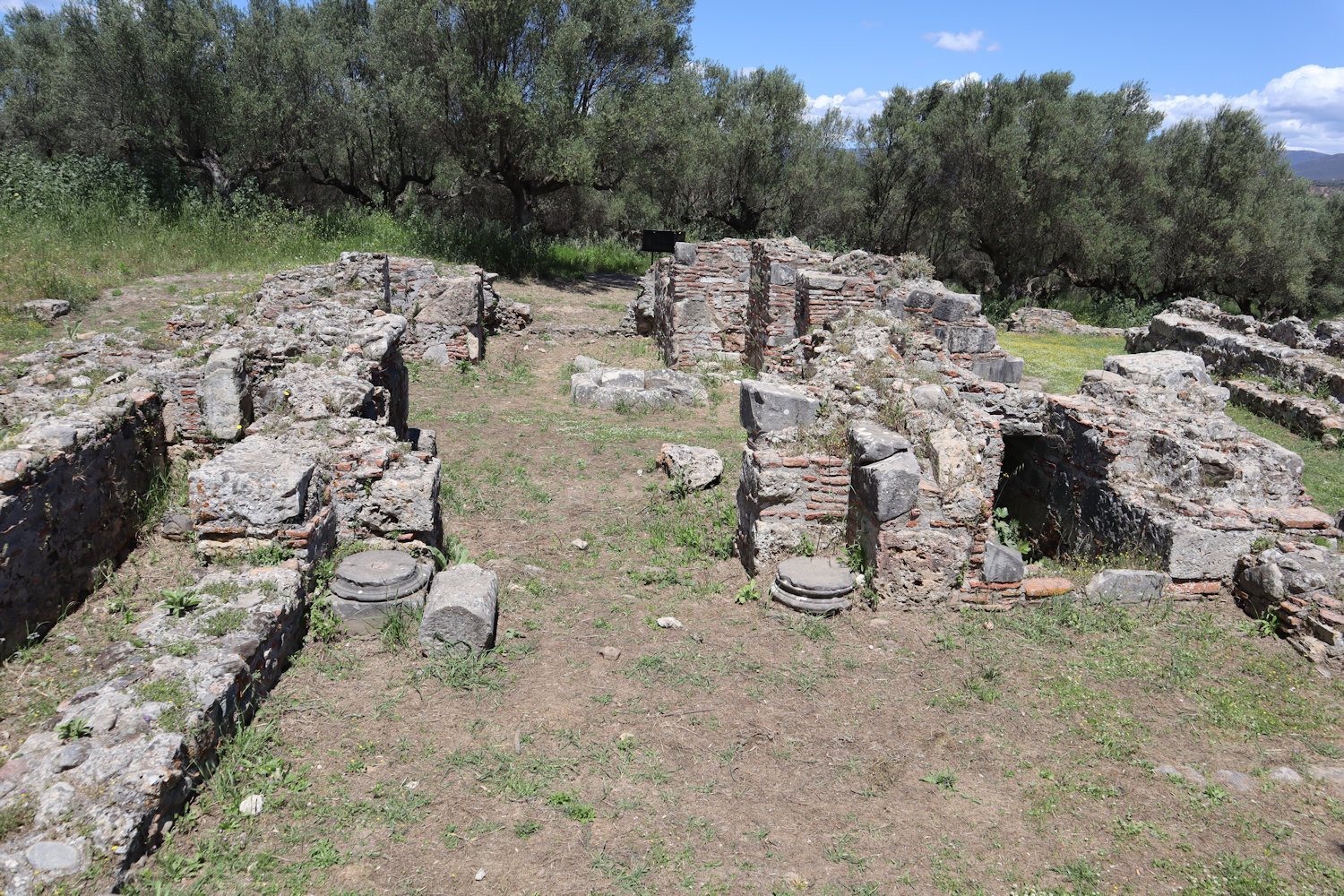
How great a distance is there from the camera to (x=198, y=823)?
13.4 ft

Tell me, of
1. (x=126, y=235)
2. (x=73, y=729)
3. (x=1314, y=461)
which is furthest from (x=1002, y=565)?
(x=126, y=235)

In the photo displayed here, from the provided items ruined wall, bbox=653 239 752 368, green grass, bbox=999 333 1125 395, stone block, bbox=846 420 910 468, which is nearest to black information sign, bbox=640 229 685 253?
ruined wall, bbox=653 239 752 368

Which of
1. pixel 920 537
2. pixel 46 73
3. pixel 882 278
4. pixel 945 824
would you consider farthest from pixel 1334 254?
pixel 46 73

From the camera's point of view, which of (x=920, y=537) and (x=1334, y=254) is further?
(x=1334, y=254)

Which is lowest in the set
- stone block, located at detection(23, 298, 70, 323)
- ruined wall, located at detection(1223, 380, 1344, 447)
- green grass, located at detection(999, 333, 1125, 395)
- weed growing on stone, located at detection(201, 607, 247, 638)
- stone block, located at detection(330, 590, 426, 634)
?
stone block, located at detection(330, 590, 426, 634)

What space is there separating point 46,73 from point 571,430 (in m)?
22.9

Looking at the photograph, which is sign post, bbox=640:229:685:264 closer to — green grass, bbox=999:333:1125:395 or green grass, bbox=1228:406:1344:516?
green grass, bbox=999:333:1125:395

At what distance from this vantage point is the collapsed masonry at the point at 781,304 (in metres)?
13.1

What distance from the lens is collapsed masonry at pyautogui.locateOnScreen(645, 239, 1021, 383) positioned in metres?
13.1

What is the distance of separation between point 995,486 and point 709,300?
943cm

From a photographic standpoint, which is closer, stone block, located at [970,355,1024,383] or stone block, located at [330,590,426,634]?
stone block, located at [330,590,426,634]

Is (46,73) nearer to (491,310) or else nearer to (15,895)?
(491,310)

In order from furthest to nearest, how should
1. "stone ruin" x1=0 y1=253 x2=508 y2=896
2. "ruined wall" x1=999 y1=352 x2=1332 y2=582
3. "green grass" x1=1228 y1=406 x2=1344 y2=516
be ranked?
"green grass" x1=1228 y1=406 x2=1344 y2=516 < "ruined wall" x1=999 y1=352 x2=1332 y2=582 < "stone ruin" x1=0 y1=253 x2=508 y2=896

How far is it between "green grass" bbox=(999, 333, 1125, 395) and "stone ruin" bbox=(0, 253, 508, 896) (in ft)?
42.4
